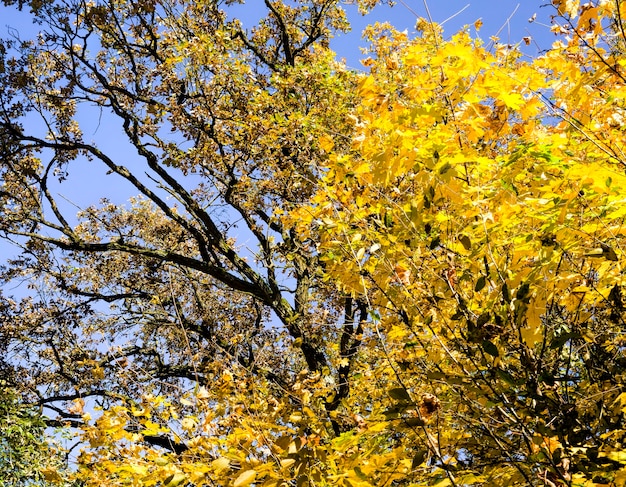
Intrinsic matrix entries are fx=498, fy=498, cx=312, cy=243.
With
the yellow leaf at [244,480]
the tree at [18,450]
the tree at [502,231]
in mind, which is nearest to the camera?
the yellow leaf at [244,480]

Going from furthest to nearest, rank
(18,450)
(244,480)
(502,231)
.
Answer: (18,450), (502,231), (244,480)

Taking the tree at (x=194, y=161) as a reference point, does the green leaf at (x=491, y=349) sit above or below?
below

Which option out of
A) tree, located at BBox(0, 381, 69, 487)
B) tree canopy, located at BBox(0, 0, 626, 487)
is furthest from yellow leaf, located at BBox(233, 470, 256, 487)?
tree, located at BBox(0, 381, 69, 487)

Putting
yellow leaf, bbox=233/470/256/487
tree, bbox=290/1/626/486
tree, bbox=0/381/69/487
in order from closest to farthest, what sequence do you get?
yellow leaf, bbox=233/470/256/487 < tree, bbox=290/1/626/486 < tree, bbox=0/381/69/487

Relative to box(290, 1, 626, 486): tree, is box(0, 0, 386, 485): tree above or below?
above

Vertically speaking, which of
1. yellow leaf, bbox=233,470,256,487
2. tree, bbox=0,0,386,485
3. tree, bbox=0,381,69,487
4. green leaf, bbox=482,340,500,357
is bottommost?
yellow leaf, bbox=233,470,256,487

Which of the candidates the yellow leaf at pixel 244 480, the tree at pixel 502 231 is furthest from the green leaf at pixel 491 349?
the yellow leaf at pixel 244 480

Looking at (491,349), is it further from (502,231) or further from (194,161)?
(194,161)

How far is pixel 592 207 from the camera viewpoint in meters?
1.71

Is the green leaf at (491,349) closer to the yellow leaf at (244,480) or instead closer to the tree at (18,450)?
the yellow leaf at (244,480)

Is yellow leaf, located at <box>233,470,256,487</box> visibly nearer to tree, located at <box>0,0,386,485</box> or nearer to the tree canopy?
the tree canopy

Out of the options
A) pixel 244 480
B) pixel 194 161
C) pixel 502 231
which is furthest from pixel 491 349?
pixel 194 161

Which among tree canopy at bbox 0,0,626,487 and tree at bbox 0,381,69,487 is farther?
tree at bbox 0,381,69,487

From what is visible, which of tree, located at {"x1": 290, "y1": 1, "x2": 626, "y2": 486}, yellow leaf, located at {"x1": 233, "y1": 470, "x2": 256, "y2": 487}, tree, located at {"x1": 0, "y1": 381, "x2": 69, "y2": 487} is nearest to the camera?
yellow leaf, located at {"x1": 233, "y1": 470, "x2": 256, "y2": 487}
